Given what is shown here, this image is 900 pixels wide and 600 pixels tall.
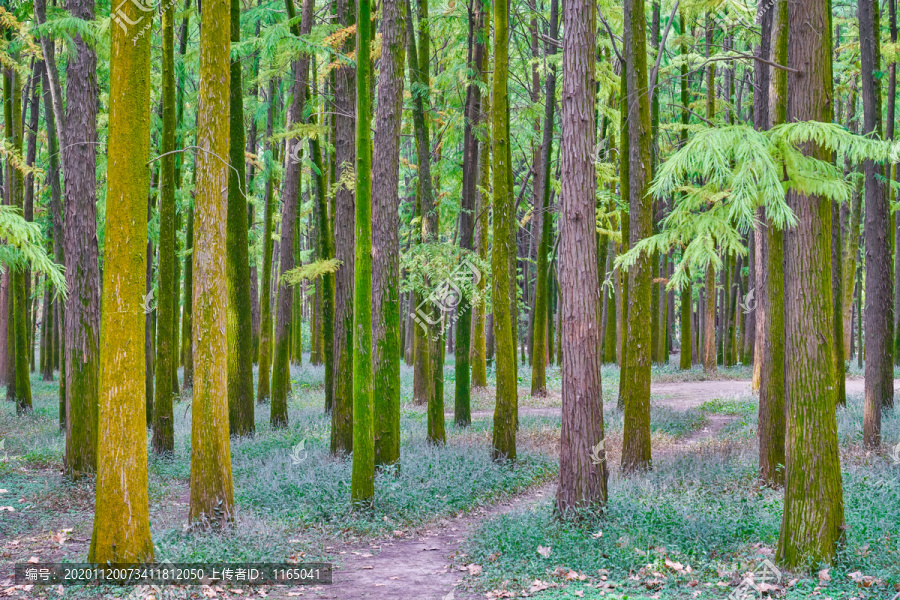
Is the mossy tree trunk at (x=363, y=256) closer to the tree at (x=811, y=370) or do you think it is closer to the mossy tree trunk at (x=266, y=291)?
the tree at (x=811, y=370)

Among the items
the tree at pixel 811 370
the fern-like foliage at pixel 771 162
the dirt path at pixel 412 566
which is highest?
the fern-like foliage at pixel 771 162

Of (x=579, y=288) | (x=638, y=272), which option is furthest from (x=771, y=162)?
(x=638, y=272)

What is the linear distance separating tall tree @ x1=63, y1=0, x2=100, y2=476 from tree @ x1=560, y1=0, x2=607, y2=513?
731cm

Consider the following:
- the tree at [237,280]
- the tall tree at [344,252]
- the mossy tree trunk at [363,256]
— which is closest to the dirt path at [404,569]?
the mossy tree trunk at [363,256]

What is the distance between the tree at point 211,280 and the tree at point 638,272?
5.98 metres

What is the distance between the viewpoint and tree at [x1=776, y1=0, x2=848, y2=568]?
6.18 m

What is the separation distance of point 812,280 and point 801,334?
54cm

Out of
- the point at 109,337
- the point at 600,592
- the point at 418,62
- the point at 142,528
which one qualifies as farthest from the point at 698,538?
the point at 418,62

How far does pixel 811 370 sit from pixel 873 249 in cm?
724

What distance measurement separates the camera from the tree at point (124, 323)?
5.95 metres

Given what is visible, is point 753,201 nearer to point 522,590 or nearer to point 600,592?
point 600,592

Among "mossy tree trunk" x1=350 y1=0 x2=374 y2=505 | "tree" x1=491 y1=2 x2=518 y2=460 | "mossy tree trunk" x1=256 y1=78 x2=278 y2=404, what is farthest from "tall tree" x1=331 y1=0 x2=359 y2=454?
"mossy tree trunk" x1=256 y1=78 x2=278 y2=404

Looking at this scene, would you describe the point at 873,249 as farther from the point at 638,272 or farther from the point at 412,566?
the point at 412,566

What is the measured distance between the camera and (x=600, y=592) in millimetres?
5812
